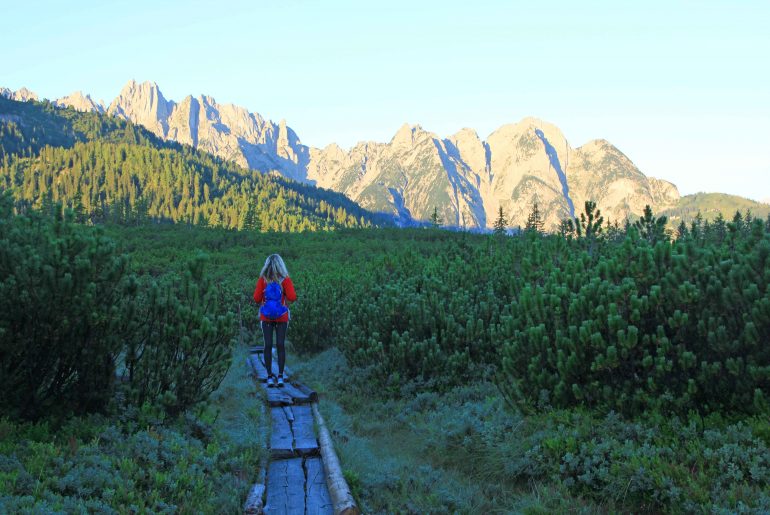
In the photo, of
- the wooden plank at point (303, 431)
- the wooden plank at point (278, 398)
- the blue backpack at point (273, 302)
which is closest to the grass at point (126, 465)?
the wooden plank at point (303, 431)

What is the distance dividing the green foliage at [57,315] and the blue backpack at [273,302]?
3.09 meters

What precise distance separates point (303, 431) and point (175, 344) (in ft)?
6.58

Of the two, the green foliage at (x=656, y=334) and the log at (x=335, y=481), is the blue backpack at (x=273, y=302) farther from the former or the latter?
the green foliage at (x=656, y=334)

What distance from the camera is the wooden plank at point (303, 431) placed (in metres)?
6.21

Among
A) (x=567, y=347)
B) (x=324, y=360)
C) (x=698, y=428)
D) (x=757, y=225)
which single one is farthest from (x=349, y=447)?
(x=324, y=360)

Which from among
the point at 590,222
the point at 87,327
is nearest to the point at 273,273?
the point at 87,327

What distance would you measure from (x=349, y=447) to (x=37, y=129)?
225966mm

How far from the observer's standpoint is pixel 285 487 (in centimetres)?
528

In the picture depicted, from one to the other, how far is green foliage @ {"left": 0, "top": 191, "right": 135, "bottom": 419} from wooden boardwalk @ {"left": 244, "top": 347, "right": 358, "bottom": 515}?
206cm

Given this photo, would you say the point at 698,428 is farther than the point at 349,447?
No

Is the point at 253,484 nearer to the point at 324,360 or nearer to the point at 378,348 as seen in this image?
the point at 378,348

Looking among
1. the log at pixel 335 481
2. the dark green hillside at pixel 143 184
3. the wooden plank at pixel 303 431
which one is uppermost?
the dark green hillside at pixel 143 184

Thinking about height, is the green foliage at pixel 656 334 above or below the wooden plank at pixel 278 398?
above

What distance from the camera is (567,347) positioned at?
6.27 m
